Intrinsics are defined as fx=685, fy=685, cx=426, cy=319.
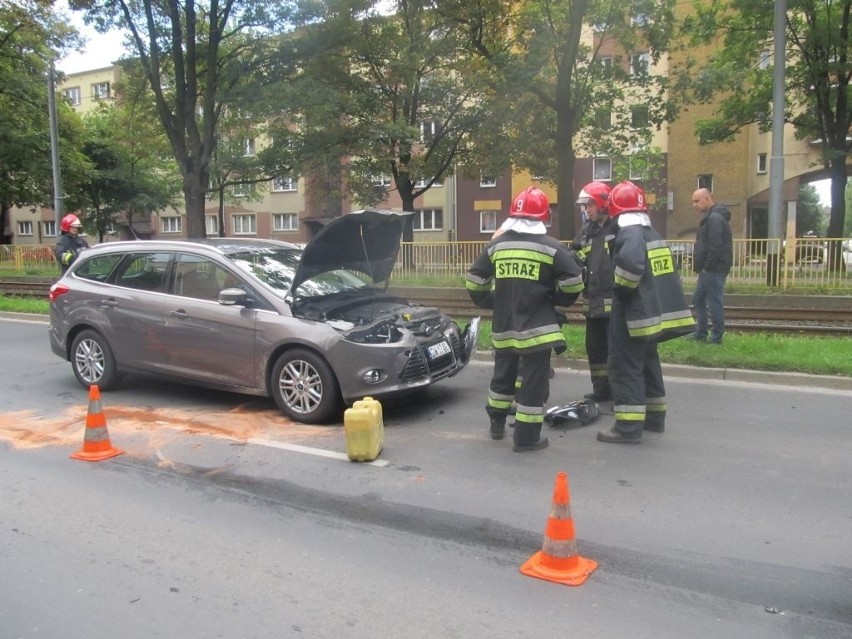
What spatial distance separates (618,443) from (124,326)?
495 cm

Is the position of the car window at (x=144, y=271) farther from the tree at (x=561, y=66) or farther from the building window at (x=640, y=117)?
the building window at (x=640, y=117)

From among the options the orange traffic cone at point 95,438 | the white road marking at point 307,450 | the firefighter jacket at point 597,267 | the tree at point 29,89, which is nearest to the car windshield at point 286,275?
the white road marking at point 307,450

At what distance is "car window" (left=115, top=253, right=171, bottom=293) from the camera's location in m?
6.93

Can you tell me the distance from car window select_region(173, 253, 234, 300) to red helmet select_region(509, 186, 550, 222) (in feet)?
9.57

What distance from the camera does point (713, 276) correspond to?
27.9 feet

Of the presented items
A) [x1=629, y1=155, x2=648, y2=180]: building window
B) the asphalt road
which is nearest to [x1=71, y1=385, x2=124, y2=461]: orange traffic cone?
the asphalt road

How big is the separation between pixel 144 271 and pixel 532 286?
4.25 metres

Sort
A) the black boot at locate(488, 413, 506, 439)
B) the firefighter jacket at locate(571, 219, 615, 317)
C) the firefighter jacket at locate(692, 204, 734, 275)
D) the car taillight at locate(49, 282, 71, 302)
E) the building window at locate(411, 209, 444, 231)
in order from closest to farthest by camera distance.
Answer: the black boot at locate(488, 413, 506, 439)
the firefighter jacket at locate(571, 219, 615, 317)
the car taillight at locate(49, 282, 71, 302)
the firefighter jacket at locate(692, 204, 734, 275)
the building window at locate(411, 209, 444, 231)

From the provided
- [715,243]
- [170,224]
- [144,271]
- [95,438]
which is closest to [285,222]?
[170,224]

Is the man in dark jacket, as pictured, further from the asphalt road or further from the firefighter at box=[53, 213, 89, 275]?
the firefighter at box=[53, 213, 89, 275]

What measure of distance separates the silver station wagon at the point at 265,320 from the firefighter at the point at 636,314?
1598mm

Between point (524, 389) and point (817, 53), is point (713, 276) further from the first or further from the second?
point (817, 53)

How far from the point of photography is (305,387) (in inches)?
234

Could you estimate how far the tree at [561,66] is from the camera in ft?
60.9
